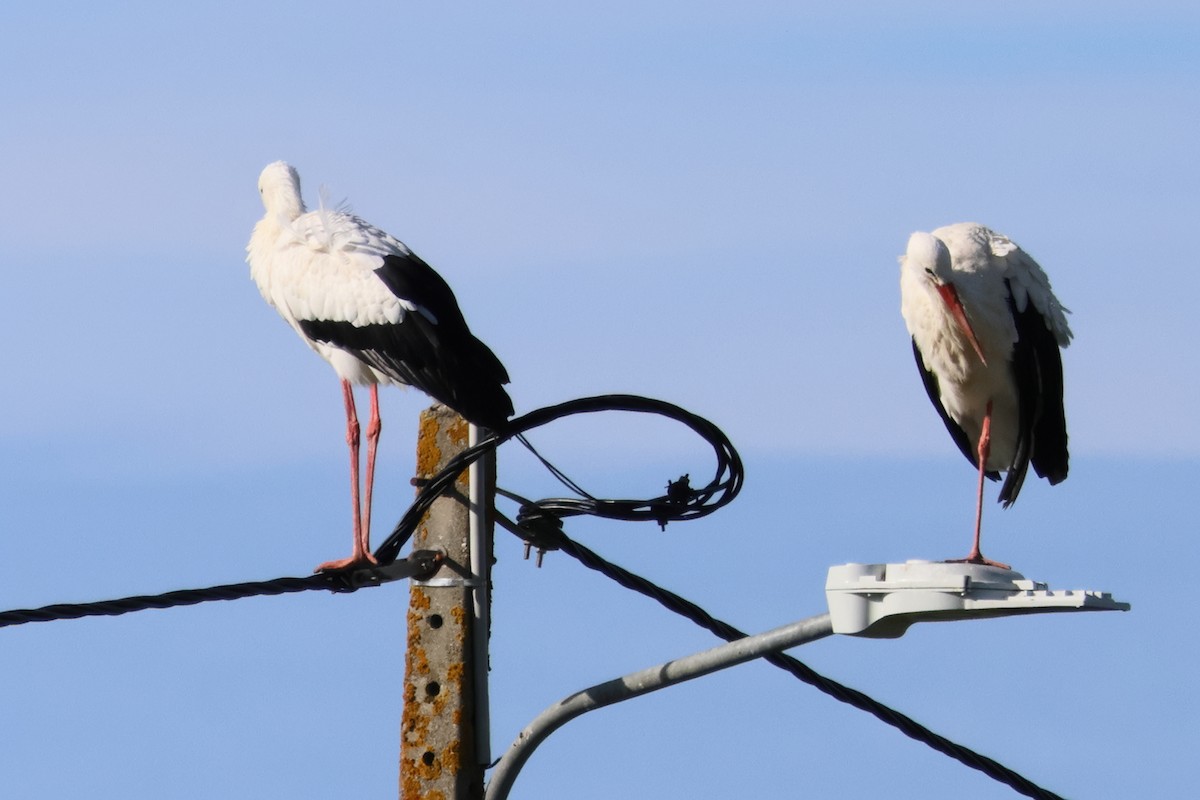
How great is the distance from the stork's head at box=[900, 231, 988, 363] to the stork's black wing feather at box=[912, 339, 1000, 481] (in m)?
0.48

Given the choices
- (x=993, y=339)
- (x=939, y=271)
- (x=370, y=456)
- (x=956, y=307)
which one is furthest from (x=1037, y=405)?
(x=370, y=456)

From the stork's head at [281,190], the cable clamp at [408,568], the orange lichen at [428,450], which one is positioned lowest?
the cable clamp at [408,568]

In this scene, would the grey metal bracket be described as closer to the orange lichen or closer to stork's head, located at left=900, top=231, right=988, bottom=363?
the orange lichen

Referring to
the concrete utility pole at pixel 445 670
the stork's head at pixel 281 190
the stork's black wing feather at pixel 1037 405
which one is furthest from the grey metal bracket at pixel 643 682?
the stork's black wing feather at pixel 1037 405

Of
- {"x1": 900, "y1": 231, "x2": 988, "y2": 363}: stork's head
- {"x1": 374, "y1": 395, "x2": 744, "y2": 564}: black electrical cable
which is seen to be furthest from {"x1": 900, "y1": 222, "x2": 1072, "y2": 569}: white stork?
{"x1": 374, "y1": 395, "x2": 744, "y2": 564}: black electrical cable

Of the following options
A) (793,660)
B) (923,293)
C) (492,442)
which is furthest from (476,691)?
(923,293)

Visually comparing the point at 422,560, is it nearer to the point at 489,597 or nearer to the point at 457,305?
the point at 489,597

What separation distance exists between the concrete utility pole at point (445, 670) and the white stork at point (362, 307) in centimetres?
82

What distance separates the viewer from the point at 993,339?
1102 cm

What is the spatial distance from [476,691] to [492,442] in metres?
0.83

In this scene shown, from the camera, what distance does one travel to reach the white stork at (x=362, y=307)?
8961 mm

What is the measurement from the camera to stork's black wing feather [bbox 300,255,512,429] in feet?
28.4

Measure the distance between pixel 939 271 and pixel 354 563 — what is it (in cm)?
382

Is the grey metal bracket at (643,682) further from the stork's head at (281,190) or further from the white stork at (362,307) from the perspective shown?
the stork's head at (281,190)
